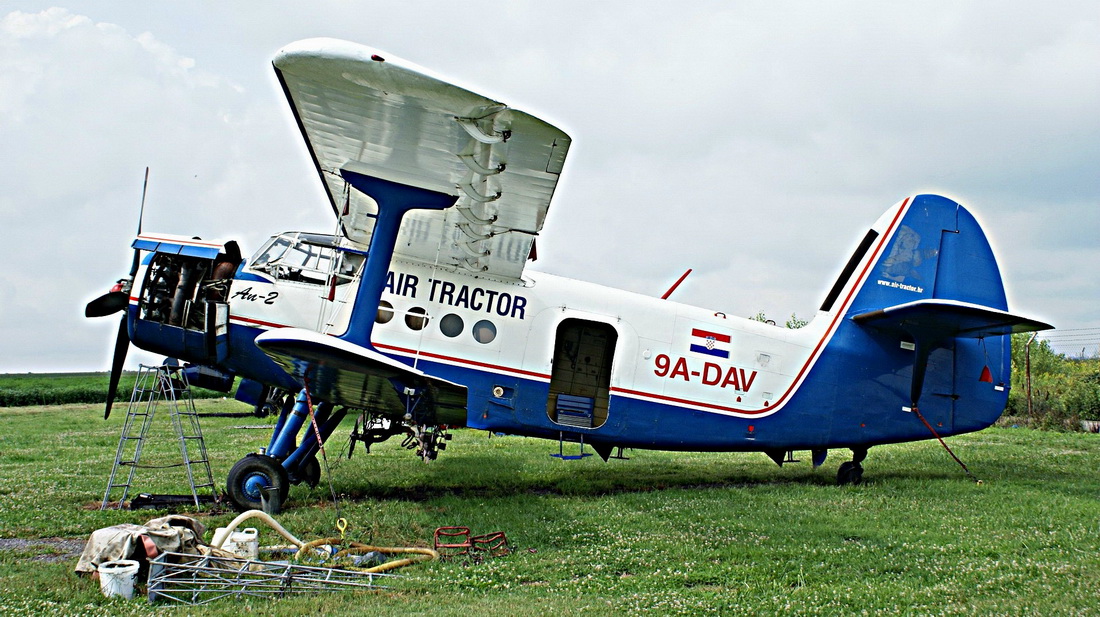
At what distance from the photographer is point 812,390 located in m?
10.2

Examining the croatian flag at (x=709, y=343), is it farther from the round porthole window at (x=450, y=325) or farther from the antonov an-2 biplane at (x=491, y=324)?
the round porthole window at (x=450, y=325)

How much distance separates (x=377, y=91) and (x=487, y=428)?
4.58 metres

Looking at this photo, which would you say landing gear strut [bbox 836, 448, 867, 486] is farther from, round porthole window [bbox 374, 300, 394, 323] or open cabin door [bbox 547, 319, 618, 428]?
round porthole window [bbox 374, 300, 394, 323]

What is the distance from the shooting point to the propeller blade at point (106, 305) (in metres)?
8.67

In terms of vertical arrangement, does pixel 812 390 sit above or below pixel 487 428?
above

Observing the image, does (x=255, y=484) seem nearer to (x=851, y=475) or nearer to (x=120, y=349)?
(x=120, y=349)

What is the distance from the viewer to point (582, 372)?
32.1 ft

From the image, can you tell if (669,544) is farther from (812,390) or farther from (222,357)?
(222,357)

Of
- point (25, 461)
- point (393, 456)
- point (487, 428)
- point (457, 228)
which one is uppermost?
point (457, 228)

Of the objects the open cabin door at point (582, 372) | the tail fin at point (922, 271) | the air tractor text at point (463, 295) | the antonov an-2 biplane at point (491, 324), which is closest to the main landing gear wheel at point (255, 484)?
the antonov an-2 biplane at point (491, 324)

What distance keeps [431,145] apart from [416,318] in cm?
267

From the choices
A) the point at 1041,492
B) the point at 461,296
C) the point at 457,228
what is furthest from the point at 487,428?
the point at 1041,492

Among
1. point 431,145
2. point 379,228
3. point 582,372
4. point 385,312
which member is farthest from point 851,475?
point 431,145

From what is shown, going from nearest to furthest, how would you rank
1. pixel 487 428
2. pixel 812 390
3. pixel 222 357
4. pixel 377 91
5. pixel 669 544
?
pixel 377 91, pixel 669 544, pixel 222 357, pixel 487 428, pixel 812 390
